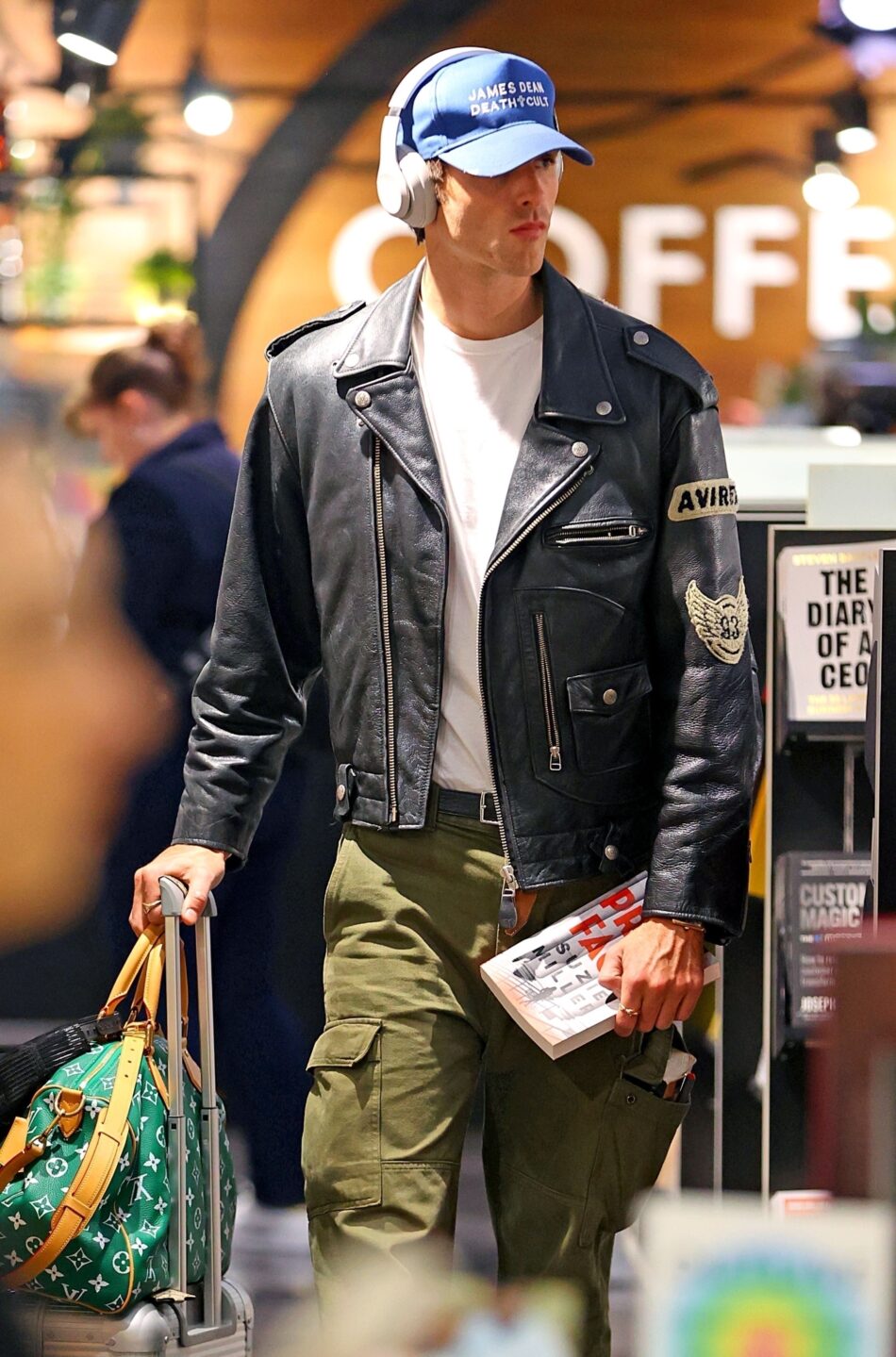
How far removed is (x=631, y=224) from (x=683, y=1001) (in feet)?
10.1

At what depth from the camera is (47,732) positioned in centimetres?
471

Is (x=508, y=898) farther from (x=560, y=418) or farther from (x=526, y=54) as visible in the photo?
(x=526, y=54)

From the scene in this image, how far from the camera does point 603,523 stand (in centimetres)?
229

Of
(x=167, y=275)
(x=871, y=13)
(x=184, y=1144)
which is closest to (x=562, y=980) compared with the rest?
(x=184, y=1144)

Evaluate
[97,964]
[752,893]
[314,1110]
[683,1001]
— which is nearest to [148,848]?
[97,964]

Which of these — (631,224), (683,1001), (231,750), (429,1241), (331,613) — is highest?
(631,224)

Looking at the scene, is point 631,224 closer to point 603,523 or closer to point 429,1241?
point 603,523

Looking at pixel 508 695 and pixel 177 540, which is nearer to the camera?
pixel 508 695

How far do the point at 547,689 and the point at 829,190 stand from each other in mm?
3184

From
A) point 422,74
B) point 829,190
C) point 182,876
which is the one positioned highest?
point 829,190

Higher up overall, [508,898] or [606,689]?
[606,689]

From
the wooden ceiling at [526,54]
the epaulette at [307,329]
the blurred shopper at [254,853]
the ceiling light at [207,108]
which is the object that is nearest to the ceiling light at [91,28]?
the wooden ceiling at [526,54]

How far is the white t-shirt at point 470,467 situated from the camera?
7.58 feet

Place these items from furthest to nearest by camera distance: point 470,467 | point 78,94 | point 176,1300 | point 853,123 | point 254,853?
point 853,123, point 78,94, point 254,853, point 176,1300, point 470,467
